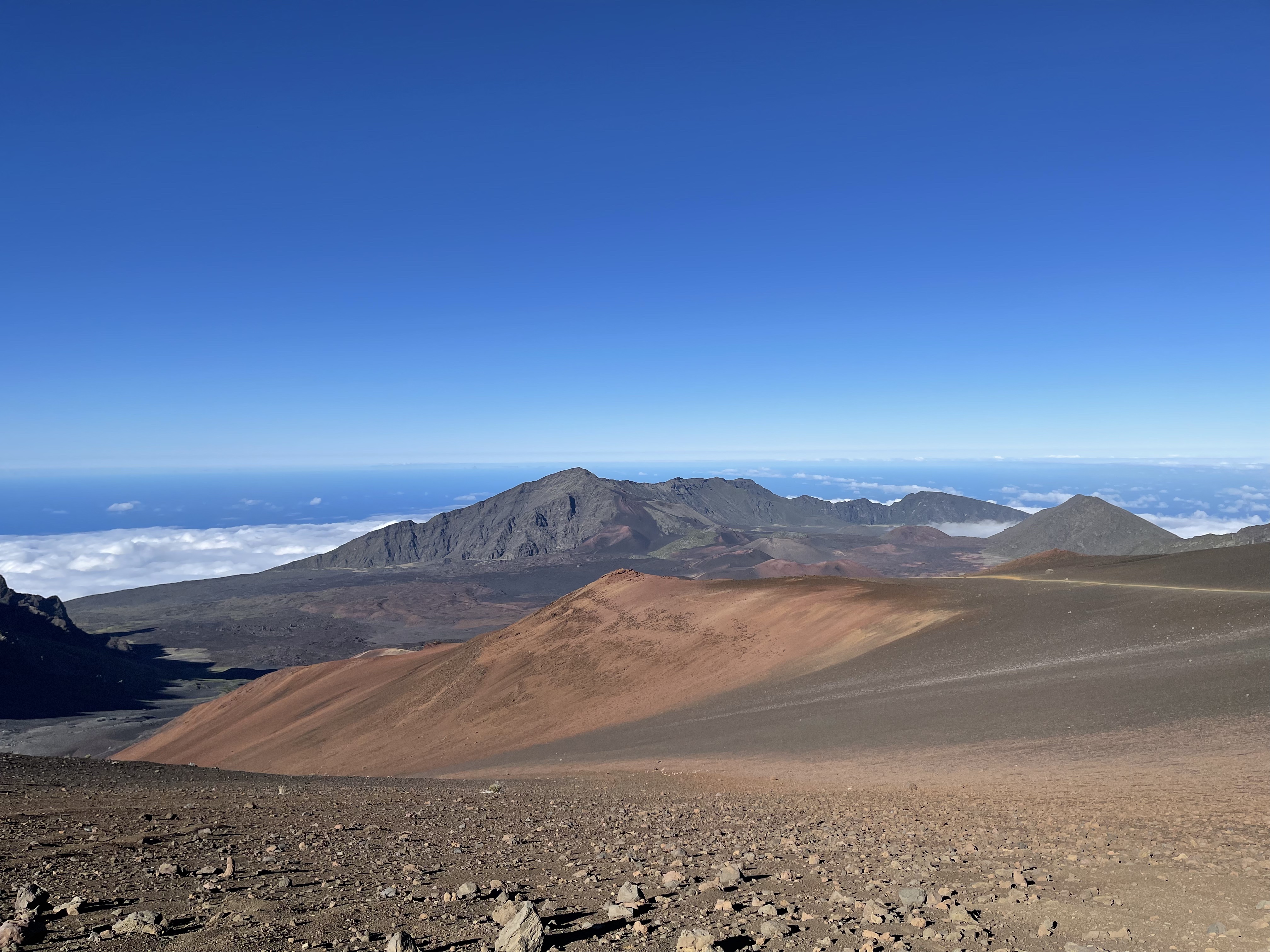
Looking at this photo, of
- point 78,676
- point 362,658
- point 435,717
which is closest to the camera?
point 435,717

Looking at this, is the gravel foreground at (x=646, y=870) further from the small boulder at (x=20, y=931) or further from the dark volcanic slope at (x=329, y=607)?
the dark volcanic slope at (x=329, y=607)

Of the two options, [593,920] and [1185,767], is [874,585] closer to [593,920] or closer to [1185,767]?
[1185,767]

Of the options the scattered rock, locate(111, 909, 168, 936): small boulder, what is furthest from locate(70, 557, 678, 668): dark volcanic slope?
locate(111, 909, 168, 936): small boulder

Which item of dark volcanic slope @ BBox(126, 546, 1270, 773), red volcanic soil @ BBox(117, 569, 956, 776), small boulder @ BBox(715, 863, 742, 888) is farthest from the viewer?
red volcanic soil @ BBox(117, 569, 956, 776)

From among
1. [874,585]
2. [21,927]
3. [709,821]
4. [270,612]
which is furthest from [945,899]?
[270,612]

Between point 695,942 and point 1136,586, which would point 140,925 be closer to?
point 695,942

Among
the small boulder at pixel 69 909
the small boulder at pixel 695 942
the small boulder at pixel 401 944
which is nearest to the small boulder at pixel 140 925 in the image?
Result: the small boulder at pixel 69 909

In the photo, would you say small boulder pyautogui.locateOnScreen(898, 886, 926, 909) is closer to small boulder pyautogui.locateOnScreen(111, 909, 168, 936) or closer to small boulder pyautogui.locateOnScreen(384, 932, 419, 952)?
small boulder pyautogui.locateOnScreen(384, 932, 419, 952)
